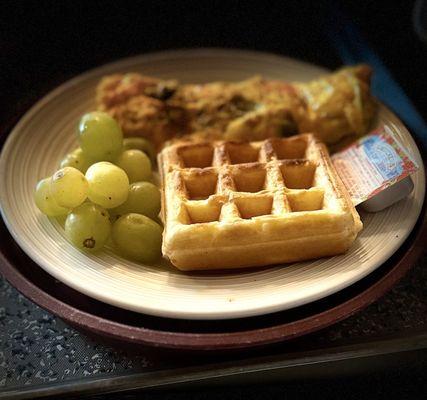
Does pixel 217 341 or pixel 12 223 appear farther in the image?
pixel 12 223

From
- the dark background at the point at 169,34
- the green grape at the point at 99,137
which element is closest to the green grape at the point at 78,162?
the green grape at the point at 99,137

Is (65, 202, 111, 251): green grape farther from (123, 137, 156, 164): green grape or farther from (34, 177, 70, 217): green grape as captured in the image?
(123, 137, 156, 164): green grape

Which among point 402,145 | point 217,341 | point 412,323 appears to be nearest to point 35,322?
point 217,341

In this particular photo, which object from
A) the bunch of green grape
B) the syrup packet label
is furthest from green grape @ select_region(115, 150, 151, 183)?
the syrup packet label

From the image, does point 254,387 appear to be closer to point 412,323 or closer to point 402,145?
point 412,323

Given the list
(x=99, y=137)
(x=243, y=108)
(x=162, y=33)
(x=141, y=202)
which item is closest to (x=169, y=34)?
(x=162, y=33)

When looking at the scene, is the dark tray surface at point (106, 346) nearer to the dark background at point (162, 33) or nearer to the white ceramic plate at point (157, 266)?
the white ceramic plate at point (157, 266)
